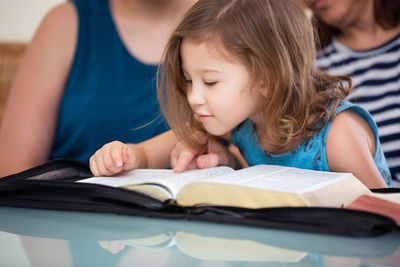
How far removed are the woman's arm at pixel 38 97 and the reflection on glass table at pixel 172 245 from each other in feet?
2.43

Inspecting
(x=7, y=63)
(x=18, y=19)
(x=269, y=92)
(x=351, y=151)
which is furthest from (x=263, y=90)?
(x=18, y=19)

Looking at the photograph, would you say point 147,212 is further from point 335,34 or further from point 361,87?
point 335,34

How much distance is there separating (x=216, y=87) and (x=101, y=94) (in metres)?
0.61

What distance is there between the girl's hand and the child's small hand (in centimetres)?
11

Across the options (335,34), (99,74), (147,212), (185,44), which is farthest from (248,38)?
(335,34)

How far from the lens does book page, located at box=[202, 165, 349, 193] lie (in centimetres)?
64

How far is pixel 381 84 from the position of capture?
143cm

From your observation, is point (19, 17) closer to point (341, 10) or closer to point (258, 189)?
point (341, 10)

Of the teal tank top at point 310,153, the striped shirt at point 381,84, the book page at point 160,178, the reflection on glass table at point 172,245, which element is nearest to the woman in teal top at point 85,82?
the teal tank top at point 310,153

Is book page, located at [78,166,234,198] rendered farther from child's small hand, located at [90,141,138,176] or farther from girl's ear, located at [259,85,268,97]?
girl's ear, located at [259,85,268,97]

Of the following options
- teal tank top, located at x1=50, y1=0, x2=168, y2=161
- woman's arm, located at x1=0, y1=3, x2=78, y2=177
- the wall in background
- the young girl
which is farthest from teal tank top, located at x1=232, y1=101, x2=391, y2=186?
the wall in background

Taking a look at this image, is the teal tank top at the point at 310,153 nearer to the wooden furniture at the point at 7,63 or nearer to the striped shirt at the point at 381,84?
the striped shirt at the point at 381,84

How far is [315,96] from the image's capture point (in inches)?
38.6

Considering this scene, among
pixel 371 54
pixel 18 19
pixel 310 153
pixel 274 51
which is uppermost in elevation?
pixel 18 19
